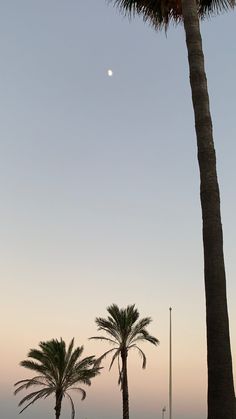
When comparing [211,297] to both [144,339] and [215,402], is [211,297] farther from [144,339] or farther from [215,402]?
[144,339]

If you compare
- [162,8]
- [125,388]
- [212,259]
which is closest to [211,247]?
[212,259]

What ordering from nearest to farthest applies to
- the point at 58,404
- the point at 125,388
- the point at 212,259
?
the point at 212,259 → the point at 125,388 → the point at 58,404

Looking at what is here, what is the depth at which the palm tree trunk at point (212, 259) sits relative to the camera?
25.4 ft

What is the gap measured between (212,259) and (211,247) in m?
0.20

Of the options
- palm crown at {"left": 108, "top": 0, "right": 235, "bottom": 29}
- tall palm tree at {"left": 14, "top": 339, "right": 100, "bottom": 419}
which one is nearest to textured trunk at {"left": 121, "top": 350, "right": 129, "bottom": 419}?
tall palm tree at {"left": 14, "top": 339, "right": 100, "bottom": 419}

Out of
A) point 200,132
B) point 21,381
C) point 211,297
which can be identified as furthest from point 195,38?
point 21,381

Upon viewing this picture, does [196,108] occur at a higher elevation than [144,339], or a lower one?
lower

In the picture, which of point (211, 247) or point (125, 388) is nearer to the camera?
point (211, 247)

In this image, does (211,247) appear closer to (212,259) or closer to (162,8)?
(212,259)

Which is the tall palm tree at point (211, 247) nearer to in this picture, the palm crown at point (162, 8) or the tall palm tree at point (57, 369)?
the palm crown at point (162, 8)

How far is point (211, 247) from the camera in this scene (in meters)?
8.63

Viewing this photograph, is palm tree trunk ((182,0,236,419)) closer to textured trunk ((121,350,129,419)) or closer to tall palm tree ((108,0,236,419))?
tall palm tree ((108,0,236,419))

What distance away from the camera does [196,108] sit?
10.1m

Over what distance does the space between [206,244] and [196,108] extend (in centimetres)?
269
